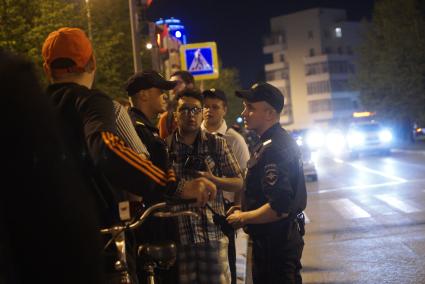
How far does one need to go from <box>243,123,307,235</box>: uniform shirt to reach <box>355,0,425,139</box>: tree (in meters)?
47.0

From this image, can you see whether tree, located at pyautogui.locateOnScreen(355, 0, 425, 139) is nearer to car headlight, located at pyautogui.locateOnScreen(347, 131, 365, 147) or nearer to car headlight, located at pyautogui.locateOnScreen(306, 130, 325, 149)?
car headlight, located at pyautogui.locateOnScreen(306, 130, 325, 149)

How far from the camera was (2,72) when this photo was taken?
1.15 m

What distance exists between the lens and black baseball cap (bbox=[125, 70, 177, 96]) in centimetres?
418

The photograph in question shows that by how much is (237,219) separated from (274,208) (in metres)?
0.27

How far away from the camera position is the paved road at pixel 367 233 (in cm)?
797

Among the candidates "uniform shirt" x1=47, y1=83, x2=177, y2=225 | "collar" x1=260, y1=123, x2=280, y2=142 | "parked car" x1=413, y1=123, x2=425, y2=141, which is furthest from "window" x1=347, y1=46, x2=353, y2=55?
"uniform shirt" x1=47, y1=83, x2=177, y2=225

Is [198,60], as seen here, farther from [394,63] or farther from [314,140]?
[314,140]

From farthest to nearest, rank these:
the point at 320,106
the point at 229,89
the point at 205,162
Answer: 1. the point at 320,106
2. the point at 229,89
3. the point at 205,162

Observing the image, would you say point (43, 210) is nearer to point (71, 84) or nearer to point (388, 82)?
point (71, 84)

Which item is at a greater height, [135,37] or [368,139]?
[135,37]

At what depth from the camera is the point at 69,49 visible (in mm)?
2496

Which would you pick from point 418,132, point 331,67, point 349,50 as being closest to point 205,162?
point 418,132

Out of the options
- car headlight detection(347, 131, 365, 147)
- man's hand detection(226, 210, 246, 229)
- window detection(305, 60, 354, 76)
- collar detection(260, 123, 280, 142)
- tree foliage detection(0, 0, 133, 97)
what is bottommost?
car headlight detection(347, 131, 365, 147)

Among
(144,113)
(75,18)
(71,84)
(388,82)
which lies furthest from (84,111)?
(388,82)
